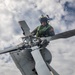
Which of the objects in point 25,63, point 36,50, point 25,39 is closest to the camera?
point 36,50

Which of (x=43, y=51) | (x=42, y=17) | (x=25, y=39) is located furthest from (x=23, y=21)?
(x=43, y=51)

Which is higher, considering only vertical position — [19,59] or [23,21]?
[23,21]

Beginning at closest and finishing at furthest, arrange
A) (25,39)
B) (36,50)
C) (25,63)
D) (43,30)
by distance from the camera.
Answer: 1. (36,50)
2. (25,63)
3. (25,39)
4. (43,30)

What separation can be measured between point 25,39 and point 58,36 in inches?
163

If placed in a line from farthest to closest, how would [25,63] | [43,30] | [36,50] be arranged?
1. [43,30]
2. [25,63]
3. [36,50]

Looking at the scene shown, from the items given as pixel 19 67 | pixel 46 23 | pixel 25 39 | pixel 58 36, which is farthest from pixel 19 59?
pixel 46 23

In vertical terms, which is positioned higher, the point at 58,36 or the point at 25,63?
the point at 58,36

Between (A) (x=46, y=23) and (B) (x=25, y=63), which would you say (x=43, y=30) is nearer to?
(A) (x=46, y=23)

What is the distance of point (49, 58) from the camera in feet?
69.7

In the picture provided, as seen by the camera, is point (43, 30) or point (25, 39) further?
point (43, 30)

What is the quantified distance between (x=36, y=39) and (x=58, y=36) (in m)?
2.44

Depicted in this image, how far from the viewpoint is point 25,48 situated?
20281 mm

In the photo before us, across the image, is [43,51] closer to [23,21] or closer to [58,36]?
[58,36]

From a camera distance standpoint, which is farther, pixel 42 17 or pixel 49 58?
pixel 42 17
